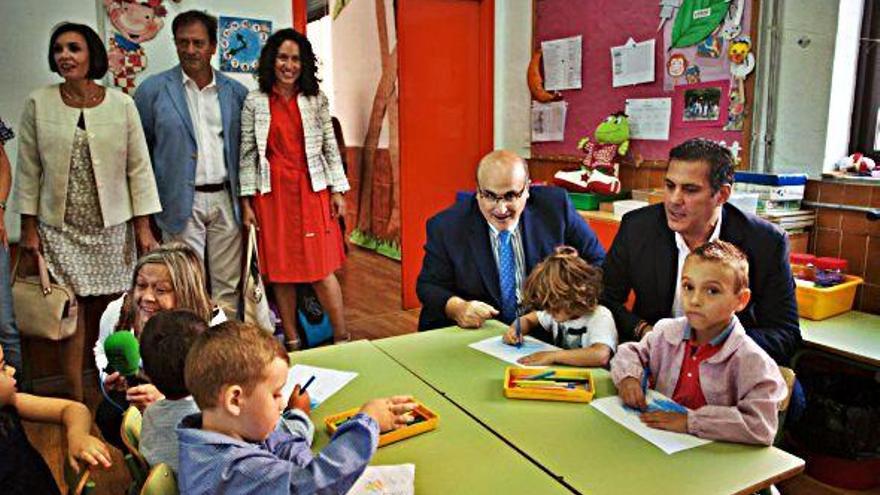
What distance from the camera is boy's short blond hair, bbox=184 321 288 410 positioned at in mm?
1173

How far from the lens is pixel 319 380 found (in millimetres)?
1823

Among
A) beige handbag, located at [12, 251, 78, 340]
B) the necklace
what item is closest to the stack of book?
the necklace

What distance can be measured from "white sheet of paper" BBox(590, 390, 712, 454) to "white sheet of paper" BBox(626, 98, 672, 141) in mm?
2459

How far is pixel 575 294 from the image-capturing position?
2.09 meters

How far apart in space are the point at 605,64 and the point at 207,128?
2360 millimetres

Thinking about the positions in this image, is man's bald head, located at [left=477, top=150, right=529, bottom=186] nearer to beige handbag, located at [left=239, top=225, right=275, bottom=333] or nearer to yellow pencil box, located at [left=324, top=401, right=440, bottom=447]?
yellow pencil box, located at [left=324, top=401, right=440, bottom=447]

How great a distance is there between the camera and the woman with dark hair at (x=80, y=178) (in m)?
3.07

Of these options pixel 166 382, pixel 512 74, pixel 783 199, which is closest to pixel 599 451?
pixel 166 382

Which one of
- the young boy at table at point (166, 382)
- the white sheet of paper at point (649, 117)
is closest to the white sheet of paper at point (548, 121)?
the white sheet of paper at point (649, 117)

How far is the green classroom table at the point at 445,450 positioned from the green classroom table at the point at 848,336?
1483mm

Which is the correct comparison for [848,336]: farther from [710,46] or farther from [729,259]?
[710,46]

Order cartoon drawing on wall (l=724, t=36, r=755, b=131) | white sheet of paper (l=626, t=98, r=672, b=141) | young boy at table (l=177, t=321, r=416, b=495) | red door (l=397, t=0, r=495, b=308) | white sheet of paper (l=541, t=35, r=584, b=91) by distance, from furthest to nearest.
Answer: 1. red door (l=397, t=0, r=495, b=308)
2. white sheet of paper (l=541, t=35, r=584, b=91)
3. white sheet of paper (l=626, t=98, r=672, b=141)
4. cartoon drawing on wall (l=724, t=36, r=755, b=131)
5. young boy at table (l=177, t=321, r=416, b=495)

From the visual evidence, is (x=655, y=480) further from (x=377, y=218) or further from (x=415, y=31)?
(x=377, y=218)

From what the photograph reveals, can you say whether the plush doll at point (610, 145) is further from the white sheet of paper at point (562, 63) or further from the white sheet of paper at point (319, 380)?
the white sheet of paper at point (319, 380)
